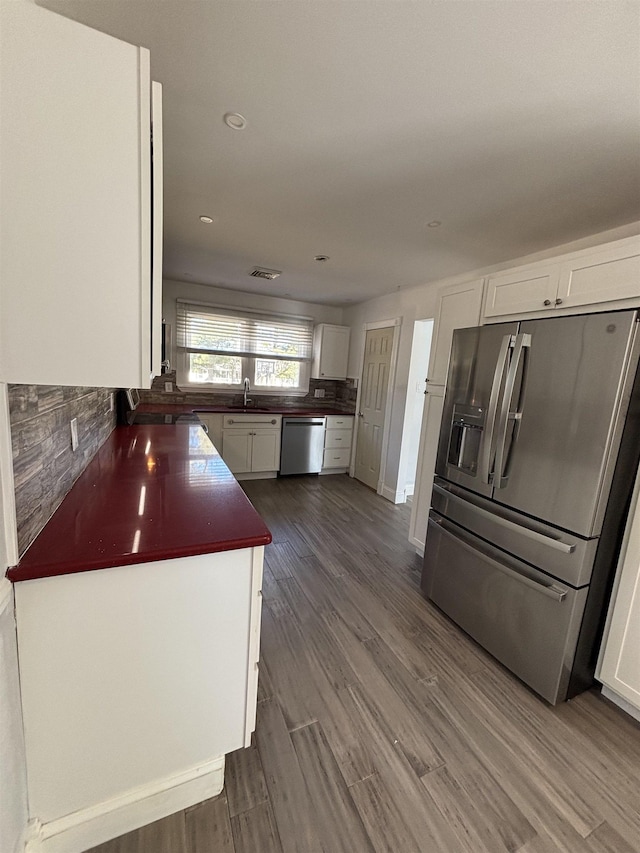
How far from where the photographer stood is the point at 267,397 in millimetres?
4965

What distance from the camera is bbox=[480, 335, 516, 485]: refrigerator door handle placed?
5.73ft

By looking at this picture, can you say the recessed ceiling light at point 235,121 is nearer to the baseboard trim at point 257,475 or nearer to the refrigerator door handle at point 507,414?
the refrigerator door handle at point 507,414

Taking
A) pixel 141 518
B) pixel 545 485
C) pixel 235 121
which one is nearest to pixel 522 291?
pixel 545 485

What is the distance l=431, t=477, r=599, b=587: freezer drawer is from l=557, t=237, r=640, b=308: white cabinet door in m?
1.05

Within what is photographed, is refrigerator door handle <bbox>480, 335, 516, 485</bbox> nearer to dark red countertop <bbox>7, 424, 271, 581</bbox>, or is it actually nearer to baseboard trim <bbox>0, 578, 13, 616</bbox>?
dark red countertop <bbox>7, 424, 271, 581</bbox>

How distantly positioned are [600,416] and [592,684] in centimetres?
138

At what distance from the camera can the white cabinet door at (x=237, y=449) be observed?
4246mm

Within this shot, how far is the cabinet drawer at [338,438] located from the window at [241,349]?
2.75 feet

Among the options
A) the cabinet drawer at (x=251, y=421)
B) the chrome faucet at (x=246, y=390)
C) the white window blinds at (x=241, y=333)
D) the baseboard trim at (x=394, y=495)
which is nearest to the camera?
the baseboard trim at (x=394, y=495)

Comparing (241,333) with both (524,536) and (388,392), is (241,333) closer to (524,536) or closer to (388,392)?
(388,392)

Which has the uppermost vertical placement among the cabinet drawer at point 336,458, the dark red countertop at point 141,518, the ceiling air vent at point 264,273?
the ceiling air vent at point 264,273

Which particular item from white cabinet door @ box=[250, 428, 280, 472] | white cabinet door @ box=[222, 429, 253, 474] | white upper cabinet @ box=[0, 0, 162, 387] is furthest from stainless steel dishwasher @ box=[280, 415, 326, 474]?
white upper cabinet @ box=[0, 0, 162, 387]

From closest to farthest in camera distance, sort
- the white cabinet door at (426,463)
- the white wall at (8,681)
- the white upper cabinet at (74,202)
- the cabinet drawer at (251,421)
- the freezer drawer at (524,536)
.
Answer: the white upper cabinet at (74,202) → the white wall at (8,681) → the freezer drawer at (524,536) → the white cabinet door at (426,463) → the cabinet drawer at (251,421)

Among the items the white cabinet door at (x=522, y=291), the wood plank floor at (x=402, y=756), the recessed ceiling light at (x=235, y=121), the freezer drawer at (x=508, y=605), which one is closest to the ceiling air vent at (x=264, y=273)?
the recessed ceiling light at (x=235, y=121)
